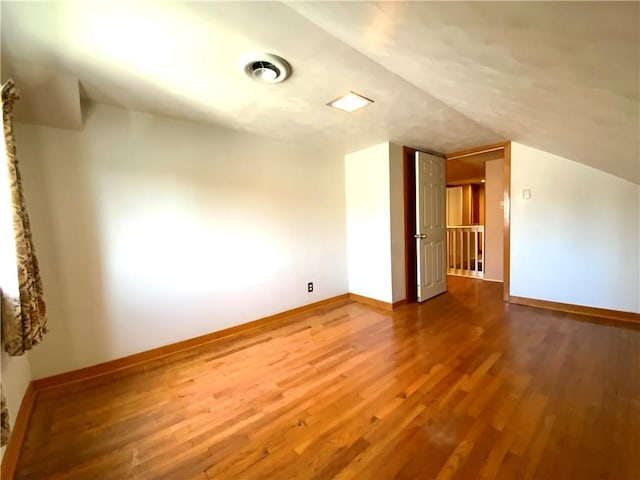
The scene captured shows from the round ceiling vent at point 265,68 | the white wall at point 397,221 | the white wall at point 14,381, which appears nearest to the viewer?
the white wall at point 14,381

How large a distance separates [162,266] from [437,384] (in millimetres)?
2316

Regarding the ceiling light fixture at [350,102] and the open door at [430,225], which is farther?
the open door at [430,225]

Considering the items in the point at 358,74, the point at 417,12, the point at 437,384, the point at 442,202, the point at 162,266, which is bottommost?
the point at 437,384

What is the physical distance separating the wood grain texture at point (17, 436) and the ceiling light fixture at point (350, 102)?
105 inches

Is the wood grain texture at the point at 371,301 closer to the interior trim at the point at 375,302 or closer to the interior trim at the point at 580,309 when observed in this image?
the interior trim at the point at 375,302

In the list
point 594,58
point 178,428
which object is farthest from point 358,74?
point 178,428

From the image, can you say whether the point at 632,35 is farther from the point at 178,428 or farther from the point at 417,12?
the point at 178,428

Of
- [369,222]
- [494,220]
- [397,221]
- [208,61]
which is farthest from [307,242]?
[494,220]

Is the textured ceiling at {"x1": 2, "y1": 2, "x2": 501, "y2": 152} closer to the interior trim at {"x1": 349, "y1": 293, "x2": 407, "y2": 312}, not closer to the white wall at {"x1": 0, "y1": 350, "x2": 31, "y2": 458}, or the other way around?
the white wall at {"x1": 0, "y1": 350, "x2": 31, "y2": 458}

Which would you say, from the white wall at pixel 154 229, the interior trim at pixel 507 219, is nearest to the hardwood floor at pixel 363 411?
the white wall at pixel 154 229

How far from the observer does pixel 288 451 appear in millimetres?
1359

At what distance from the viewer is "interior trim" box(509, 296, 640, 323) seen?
2803 millimetres

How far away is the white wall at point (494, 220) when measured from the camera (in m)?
4.61

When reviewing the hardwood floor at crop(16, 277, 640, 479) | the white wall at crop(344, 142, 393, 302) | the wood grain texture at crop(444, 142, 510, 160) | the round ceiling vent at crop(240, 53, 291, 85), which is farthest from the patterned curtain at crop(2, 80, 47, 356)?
the wood grain texture at crop(444, 142, 510, 160)
